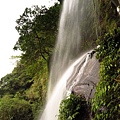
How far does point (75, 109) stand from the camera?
16.5ft

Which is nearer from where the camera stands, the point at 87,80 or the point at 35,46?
the point at 87,80

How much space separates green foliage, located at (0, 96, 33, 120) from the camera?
43.4 ft

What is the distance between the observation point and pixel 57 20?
12.4m

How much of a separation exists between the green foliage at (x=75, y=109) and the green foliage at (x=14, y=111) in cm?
844

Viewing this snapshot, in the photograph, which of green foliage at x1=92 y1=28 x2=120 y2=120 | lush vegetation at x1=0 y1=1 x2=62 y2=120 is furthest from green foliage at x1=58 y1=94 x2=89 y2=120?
lush vegetation at x1=0 y1=1 x2=62 y2=120

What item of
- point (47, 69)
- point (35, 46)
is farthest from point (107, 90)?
point (47, 69)

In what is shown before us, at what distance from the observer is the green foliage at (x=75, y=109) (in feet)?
16.3

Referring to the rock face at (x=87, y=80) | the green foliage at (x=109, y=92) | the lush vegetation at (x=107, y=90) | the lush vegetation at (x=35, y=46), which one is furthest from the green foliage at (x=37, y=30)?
the green foliage at (x=109, y=92)

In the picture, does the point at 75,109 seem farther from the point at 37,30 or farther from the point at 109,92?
the point at 37,30

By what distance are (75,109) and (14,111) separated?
8.91 meters

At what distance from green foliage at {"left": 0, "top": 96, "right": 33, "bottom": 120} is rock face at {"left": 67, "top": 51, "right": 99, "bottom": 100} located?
7.72 m

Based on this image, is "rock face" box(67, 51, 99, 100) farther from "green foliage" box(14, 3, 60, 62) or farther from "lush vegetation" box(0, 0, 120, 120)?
"green foliage" box(14, 3, 60, 62)

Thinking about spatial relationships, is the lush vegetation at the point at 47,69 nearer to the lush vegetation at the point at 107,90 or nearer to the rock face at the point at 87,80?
the lush vegetation at the point at 107,90

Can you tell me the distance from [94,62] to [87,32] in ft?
16.9
